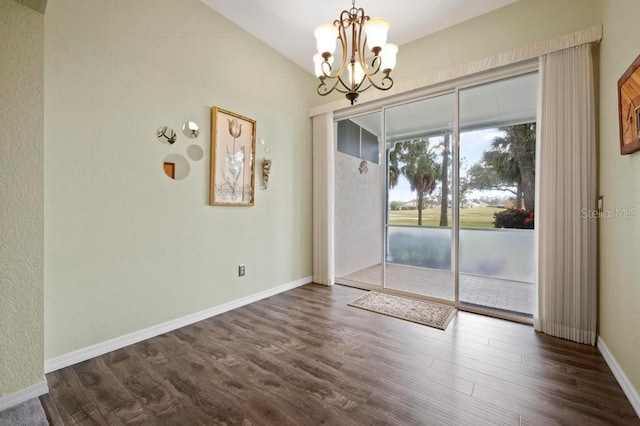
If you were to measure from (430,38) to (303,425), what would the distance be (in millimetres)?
3896

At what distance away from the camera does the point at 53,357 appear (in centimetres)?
189

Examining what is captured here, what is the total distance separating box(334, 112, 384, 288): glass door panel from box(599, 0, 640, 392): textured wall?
235 cm

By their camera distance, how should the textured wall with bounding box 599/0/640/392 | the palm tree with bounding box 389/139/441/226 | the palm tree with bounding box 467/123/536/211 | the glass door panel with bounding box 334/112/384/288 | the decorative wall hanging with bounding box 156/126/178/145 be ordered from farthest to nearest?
the glass door panel with bounding box 334/112/384/288 < the palm tree with bounding box 389/139/441/226 < the palm tree with bounding box 467/123/536/211 < the decorative wall hanging with bounding box 156/126/178/145 < the textured wall with bounding box 599/0/640/392

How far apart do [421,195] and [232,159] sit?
2.45 meters

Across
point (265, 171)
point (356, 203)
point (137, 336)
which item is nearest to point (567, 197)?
point (356, 203)

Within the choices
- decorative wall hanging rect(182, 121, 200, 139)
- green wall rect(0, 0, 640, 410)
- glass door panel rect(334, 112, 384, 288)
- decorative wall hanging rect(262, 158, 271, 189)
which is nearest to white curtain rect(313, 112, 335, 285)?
glass door panel rect(334, 112, 384, 288)

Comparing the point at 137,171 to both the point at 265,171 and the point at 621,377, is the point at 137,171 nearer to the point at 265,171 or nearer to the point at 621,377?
the point at 265,171

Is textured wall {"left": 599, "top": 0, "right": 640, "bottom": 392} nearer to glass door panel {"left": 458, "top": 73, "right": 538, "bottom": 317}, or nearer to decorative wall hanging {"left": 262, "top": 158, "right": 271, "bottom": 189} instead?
glass door panel {"left": 458, "top": 73, "right": 538, "bottom": 317}

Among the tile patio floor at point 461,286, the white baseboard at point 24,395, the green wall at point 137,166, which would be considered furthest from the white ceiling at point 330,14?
the white baseboard at point 24,395

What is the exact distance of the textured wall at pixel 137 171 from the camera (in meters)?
1.91

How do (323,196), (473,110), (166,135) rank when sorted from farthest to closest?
1. (323,196)
2. (473,110)
3. (166,135)

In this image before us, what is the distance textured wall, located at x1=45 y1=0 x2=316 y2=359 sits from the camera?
1913 millimetres

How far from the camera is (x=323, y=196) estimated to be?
400 cm

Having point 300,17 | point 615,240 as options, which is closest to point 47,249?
point 300,17
